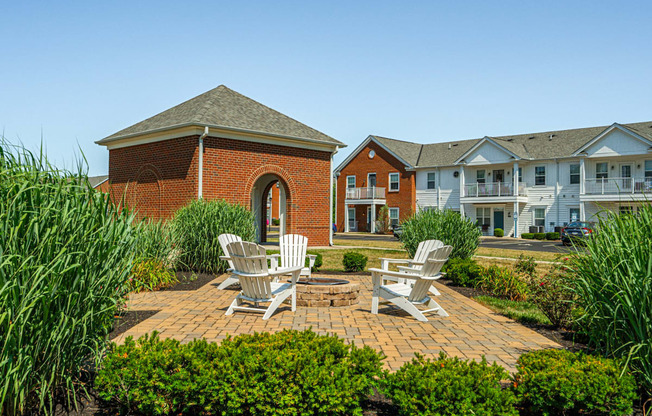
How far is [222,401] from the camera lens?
314cm

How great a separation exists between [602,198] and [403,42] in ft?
85.6

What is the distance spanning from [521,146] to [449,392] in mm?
36743

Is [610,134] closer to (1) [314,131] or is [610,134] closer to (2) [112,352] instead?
(1) [314,131]

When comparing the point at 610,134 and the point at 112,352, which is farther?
the point at 610,134

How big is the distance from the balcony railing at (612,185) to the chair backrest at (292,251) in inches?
1094

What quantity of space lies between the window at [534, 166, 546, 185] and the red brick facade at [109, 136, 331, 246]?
2202cm

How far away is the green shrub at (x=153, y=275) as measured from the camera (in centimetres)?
852

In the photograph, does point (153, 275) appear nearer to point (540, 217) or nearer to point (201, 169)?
point (201, 169)

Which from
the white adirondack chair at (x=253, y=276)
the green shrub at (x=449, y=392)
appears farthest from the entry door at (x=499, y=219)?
the green shrub at (x=449, y=392)

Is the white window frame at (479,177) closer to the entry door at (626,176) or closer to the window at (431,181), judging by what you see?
the window at (431,181)

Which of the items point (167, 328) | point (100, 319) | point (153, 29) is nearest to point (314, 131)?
point (153, 29)

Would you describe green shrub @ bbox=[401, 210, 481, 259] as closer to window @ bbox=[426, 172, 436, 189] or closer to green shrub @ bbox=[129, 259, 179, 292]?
green shrub @ bbox=[129, 259, 179, 292]

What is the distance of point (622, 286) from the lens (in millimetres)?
3566

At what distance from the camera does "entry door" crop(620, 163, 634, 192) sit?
31.1 meters
